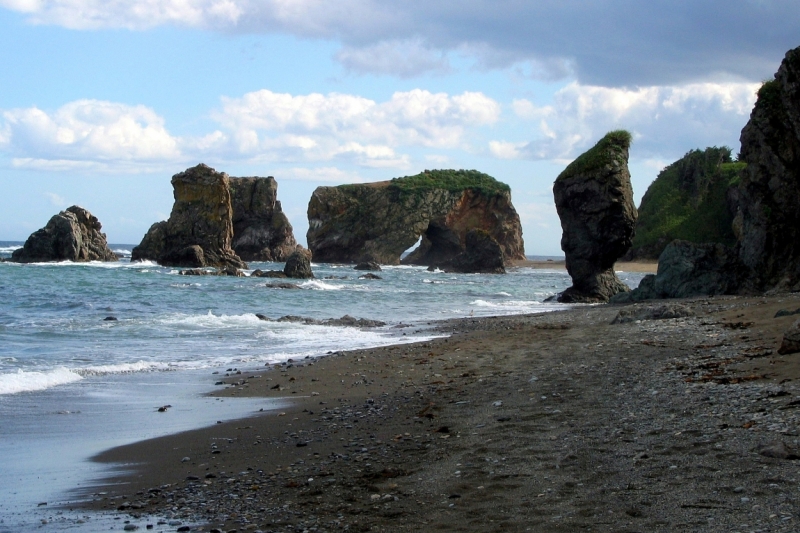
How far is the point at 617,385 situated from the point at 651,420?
1.83m

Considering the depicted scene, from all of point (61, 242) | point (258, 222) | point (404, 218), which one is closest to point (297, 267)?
point (61, 242)

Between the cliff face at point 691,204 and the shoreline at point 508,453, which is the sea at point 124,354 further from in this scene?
the cliff face at point 691,204

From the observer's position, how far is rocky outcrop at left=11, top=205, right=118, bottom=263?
5509 centimetres

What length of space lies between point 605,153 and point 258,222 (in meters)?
55.6

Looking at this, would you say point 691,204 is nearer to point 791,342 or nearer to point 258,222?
point 258,222

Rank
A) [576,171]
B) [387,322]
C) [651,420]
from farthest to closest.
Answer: [576,171], [387,322], [651,420]

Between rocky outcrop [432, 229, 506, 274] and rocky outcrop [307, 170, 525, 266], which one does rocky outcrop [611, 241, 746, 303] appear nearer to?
rocky outcrop [432, 229, 506, 274]

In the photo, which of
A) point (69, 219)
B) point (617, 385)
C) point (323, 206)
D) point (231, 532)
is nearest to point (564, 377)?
point (617, 385)

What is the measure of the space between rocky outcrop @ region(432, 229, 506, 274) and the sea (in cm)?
2949

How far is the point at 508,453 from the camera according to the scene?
19.1 feet

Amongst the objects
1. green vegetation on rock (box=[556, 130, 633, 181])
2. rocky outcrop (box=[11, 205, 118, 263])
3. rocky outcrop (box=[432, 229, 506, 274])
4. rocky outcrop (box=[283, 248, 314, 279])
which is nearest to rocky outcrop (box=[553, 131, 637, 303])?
green vegetation on rock (box=[556, 130, 633, 181])

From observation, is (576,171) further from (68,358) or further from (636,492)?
(636,492)

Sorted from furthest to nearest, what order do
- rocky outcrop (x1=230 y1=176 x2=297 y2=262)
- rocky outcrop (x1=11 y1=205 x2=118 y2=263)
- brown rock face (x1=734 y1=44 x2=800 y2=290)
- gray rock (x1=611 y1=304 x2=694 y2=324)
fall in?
rocky outcrop (x1=230 y1=176 x2=297 y2=262)
rocky outcrop (x1=11 y1=205 x2=118 y2=263)
brown rock face (x1=734 y1=44 x2=800 y2=290)
gray rock (x1=611 y1=304 x2=694 y2=324)

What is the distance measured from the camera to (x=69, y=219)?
2215 inches
